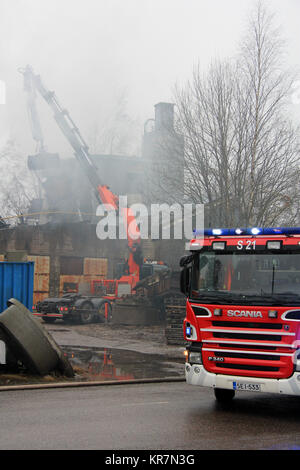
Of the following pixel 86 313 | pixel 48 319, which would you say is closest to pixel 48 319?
pixel 48 319

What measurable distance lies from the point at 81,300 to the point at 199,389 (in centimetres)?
1507

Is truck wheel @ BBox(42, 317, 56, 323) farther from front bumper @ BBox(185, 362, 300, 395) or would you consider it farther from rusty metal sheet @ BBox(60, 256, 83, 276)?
front bumper @ BBox(185, 362, 300, 395)

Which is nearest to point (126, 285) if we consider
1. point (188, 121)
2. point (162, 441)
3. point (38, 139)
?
point (188, 121)

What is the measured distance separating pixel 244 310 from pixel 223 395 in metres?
1.89

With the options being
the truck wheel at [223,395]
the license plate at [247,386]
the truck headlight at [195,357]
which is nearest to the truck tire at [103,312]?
the truck wheel at [223,395]

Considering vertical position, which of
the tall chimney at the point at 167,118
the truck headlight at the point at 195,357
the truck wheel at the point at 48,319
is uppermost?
the tall chimney at the point at 167,118

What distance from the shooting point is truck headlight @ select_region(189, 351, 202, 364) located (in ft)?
27.2

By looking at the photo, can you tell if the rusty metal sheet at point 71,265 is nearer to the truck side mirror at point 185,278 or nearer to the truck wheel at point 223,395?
the truck wheel at point 223,395

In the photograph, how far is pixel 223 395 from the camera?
903 cm

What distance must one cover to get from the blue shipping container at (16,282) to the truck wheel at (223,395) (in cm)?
610

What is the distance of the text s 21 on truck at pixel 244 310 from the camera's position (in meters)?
7.66

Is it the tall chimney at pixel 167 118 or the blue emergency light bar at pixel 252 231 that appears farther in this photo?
the tall chimney at pixel 167 118

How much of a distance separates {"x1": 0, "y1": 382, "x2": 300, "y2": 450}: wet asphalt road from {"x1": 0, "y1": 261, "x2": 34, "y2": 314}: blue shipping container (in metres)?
3.72

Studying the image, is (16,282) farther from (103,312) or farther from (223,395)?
(103,312)
